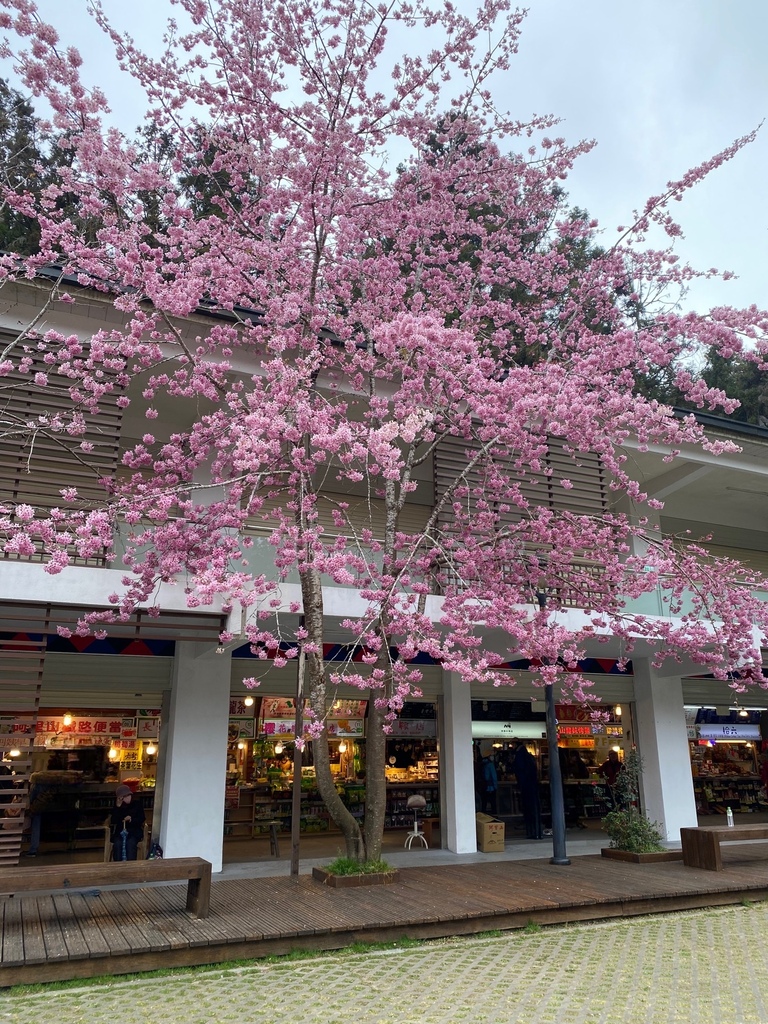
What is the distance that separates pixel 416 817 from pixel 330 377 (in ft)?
24.8

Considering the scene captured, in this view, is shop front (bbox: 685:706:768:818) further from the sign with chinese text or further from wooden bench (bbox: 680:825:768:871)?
wooden bench (bbox: 680:825:768:871)

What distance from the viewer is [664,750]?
13734 mm

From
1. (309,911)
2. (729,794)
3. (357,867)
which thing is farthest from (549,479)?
(729,794)

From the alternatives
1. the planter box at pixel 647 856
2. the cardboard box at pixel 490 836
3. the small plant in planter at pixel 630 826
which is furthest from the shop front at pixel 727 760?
the cardboard box at pixel 490 836

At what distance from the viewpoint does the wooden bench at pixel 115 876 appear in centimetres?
600

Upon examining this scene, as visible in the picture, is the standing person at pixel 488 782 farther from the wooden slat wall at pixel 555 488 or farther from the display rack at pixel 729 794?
the display rack at pixel 729 794

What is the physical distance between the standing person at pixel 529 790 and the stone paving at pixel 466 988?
254 inches

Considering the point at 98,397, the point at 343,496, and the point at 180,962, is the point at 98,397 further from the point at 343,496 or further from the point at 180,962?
the point at 180,962

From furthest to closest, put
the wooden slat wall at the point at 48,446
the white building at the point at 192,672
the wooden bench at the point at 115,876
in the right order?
the wooden slat wall at the point at 48,446
the white building at the point at 192,672
the wooden bench at the point at 115,876

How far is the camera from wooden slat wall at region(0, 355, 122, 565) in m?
8.59

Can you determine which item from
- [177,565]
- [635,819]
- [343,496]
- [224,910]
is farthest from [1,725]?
[635,819]

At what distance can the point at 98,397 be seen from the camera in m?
8.76

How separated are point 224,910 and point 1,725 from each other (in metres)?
3.67

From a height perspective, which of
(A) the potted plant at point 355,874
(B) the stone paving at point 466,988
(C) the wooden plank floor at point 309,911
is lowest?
(B) the stone paving at point 466,988
